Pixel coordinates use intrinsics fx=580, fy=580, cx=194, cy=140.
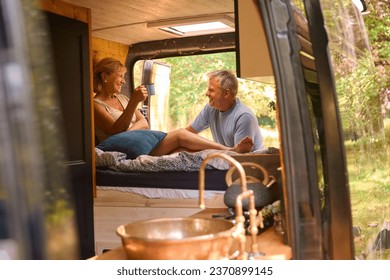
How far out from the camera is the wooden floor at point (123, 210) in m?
4.88

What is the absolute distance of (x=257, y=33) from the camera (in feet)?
11.2

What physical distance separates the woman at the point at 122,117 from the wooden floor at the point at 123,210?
0.84m

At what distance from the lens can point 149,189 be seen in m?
5.04

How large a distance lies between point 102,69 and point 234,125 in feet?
5.10

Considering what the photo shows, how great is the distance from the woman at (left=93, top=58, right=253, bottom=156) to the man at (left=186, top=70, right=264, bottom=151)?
0.35 meters

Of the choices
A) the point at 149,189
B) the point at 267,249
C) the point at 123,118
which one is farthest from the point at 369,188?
the point at 123,118

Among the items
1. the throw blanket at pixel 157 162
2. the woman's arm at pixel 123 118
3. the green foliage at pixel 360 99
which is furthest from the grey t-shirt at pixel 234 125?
the green foliage at pixel 360 99

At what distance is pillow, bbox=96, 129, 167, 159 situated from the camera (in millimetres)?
5622

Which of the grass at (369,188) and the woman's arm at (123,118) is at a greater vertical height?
the woman's arm at (123,118)

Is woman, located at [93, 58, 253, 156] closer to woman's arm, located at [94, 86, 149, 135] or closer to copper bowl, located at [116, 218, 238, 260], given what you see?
Answer: woman's arm, located at [94, 86, 149, 135]

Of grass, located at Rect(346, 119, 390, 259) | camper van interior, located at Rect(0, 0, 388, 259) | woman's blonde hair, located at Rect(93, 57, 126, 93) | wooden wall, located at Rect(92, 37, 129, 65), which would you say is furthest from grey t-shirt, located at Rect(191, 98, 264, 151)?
grass, located at Rect(346, 119, 390, 259)

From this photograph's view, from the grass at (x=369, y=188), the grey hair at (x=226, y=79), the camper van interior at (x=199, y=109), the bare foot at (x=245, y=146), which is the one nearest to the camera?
the camper van interior at (x=199, y=109)

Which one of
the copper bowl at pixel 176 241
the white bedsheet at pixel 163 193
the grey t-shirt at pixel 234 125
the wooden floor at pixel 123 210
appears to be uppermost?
the grey t-shirt at pixel 234 125

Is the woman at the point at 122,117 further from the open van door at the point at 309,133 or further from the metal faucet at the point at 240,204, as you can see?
the metal faucet at the point at 240,204
